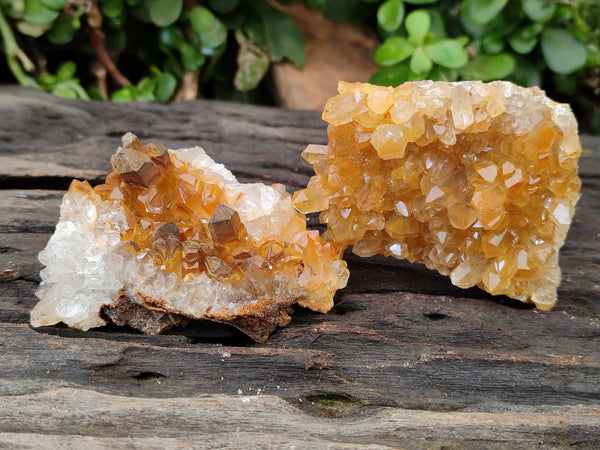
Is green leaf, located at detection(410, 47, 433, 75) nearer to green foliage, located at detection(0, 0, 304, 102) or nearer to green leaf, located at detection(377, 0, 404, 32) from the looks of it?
green leaf, located at detection(377, 0, 404, 32)

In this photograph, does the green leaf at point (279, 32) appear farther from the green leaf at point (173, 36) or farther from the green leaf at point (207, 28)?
the green leaf at point (173, 36)

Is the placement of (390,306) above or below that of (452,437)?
above

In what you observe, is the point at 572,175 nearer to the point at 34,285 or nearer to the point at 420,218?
the point at 420,218

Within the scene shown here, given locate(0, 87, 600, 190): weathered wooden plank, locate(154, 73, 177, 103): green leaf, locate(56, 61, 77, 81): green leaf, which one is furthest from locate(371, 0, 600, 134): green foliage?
locate(56, 61, 77, 81): green leaf

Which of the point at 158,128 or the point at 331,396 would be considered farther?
the point at 158,128

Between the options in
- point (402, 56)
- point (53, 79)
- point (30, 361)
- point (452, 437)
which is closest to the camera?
point (452, 437)

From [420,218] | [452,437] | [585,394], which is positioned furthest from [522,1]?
[452,437]


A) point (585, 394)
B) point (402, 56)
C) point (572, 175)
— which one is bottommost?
point (585, 394)

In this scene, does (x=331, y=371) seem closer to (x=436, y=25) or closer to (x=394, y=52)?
(x=394, y=52)
